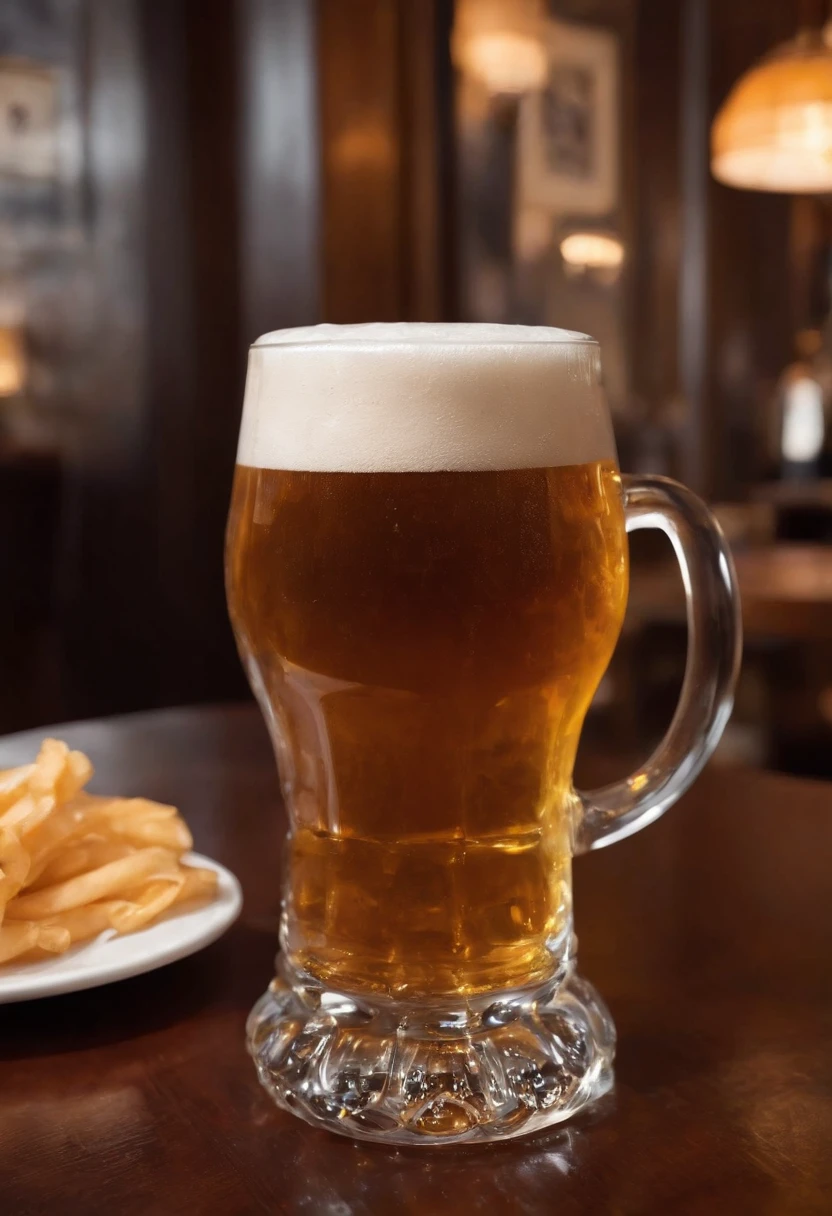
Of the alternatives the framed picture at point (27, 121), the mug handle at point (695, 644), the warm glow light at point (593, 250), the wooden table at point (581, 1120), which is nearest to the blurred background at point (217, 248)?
the framed picture at point (27, 121)

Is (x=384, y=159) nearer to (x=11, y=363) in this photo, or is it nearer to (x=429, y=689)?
(x=11, y=363)

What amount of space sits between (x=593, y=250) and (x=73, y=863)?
3994 millimetres

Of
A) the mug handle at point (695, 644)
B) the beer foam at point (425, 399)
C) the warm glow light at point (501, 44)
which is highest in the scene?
the warm glow light at point (501, 44)

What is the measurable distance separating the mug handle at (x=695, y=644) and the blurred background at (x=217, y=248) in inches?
88.6

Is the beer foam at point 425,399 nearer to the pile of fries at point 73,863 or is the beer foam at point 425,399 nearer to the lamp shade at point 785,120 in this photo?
the pile of fries at point 73,863

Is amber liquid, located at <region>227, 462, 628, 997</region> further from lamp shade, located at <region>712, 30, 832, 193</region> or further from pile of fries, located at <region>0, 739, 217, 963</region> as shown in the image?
lamp shade, located at <region>712, 30, 832, 193</region>

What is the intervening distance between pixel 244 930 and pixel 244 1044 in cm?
15

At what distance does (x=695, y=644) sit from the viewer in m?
0.65

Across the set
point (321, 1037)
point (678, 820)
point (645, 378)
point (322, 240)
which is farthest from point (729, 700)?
point (645, 378)

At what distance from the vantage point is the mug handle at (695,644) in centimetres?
64

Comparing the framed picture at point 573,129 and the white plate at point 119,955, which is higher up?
the framed picture at point 573,129

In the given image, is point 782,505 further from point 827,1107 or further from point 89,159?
point 827,1107

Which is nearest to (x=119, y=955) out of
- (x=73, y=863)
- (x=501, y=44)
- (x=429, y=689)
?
(x=73, y=863)

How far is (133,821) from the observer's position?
0.71 m
